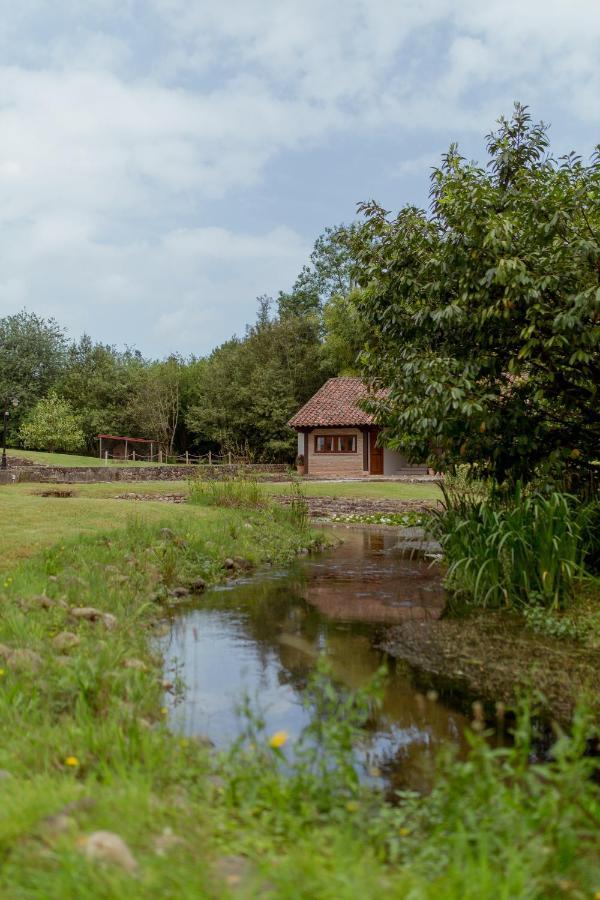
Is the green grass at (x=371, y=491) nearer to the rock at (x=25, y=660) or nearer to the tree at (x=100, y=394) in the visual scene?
the rock at (x=25, y=660)

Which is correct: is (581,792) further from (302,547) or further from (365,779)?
(302,547)

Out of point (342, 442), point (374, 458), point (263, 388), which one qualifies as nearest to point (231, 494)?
point (374, 458)

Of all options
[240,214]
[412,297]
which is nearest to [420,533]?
[412,297]

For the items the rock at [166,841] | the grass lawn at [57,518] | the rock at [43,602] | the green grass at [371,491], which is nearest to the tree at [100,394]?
the green grass at [371,491]

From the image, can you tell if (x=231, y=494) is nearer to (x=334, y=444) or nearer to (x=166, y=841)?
(x=166, y=841)

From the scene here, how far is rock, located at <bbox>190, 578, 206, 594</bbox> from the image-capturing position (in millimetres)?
9508

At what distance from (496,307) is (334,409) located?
32.8 meters

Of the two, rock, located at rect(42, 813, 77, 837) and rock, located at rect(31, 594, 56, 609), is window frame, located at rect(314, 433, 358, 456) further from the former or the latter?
rock, located at rect(42, 813, 77, 837)

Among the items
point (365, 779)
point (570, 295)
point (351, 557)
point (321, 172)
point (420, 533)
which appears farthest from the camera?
point (321, 172)

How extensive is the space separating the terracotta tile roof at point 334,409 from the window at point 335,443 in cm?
96

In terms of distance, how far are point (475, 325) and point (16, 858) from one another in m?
7.44

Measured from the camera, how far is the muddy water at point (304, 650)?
469 cm

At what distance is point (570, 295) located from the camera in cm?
766

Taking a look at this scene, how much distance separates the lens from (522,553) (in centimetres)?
762
